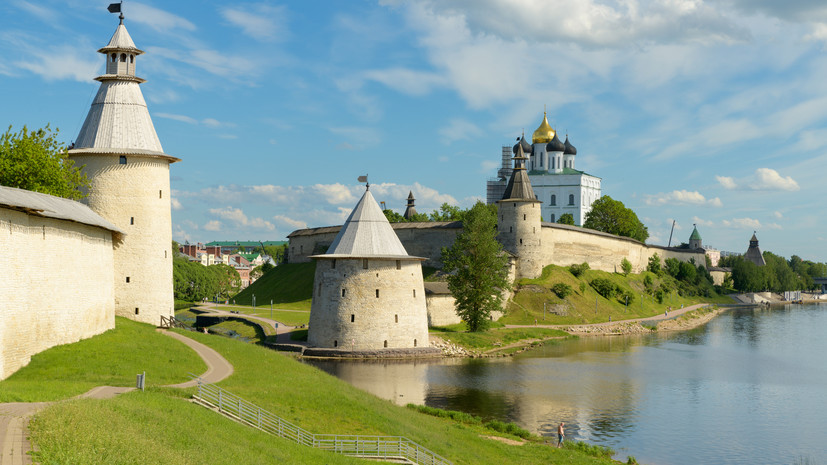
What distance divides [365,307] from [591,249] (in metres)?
41.6

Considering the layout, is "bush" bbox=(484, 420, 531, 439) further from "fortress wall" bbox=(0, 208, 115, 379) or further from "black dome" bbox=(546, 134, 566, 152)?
"black dome" bbox=(546, 134, 566, 152)

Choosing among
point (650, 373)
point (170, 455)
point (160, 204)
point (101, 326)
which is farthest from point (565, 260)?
point (170, 455)

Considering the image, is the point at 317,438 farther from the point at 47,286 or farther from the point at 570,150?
the point at 570,150

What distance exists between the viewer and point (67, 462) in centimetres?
992

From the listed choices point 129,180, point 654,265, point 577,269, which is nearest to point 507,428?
point 129,180

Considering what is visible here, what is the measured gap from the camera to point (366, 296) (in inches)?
1614

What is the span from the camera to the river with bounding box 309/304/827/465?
977 inches

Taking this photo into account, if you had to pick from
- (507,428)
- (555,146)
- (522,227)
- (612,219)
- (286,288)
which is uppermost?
(555,146)

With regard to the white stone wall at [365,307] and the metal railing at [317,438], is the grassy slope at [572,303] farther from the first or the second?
the metal railing at [317,438]

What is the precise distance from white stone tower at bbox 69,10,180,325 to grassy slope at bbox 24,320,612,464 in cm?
246

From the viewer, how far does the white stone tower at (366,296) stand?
40938 millimetres

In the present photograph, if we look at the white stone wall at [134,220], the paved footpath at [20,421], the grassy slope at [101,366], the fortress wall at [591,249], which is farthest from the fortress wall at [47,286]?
the fortress wall at [591,249]

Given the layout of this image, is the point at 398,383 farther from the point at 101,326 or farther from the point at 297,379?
the point at 101,326

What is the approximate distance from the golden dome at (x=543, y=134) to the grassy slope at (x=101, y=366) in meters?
100
